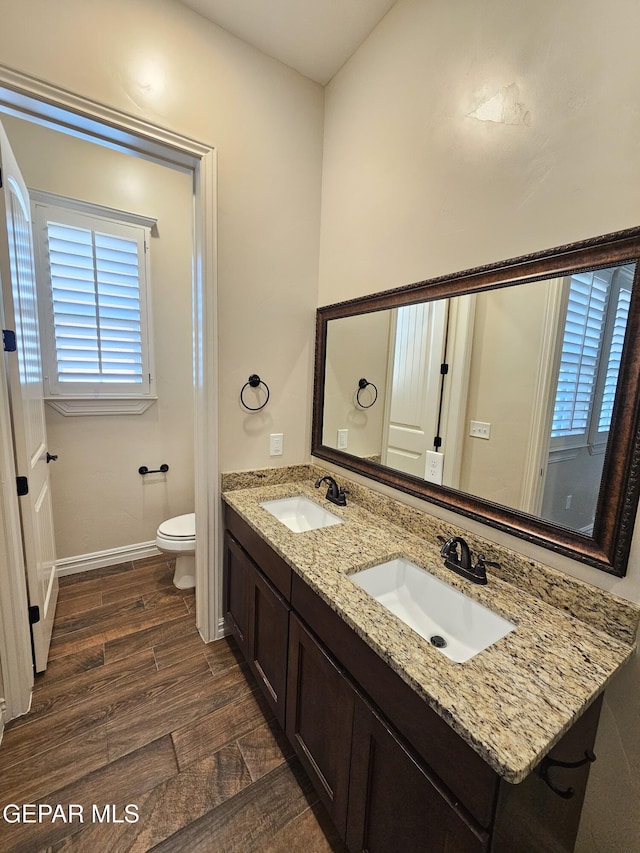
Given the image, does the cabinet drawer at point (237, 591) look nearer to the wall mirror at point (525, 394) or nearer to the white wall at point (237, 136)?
the white wall at point (237, 136)

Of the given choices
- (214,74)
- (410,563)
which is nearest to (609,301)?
(410,563)

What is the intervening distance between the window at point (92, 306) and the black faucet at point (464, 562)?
2.33 m

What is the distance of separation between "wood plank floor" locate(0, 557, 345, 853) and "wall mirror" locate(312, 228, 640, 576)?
1.18 metres

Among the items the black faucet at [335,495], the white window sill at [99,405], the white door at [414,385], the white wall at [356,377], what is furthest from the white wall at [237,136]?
the white window sill at [99,405]

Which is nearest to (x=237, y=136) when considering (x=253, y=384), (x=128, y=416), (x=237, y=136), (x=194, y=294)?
(x=237, y=136)

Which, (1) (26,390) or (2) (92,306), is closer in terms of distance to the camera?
(1) (26,390)

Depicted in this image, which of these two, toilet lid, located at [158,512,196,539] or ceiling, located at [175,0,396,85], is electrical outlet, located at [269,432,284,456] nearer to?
toilet lid, located at [158,512,196,539]

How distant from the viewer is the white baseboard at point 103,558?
8.10ft

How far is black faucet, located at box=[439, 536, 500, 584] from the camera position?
1103mm

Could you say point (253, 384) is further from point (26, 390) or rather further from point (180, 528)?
point (180, 528)

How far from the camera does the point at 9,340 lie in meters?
1.38

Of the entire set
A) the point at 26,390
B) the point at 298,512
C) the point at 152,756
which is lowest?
the point at 152,756

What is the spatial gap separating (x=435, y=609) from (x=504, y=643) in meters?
0.30

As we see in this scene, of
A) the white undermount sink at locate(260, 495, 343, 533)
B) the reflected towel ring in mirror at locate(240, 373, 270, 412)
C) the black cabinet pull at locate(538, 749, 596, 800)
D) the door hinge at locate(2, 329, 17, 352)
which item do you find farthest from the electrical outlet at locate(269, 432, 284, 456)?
the black cabinet pull at locate(538, 749, 596, 800)
